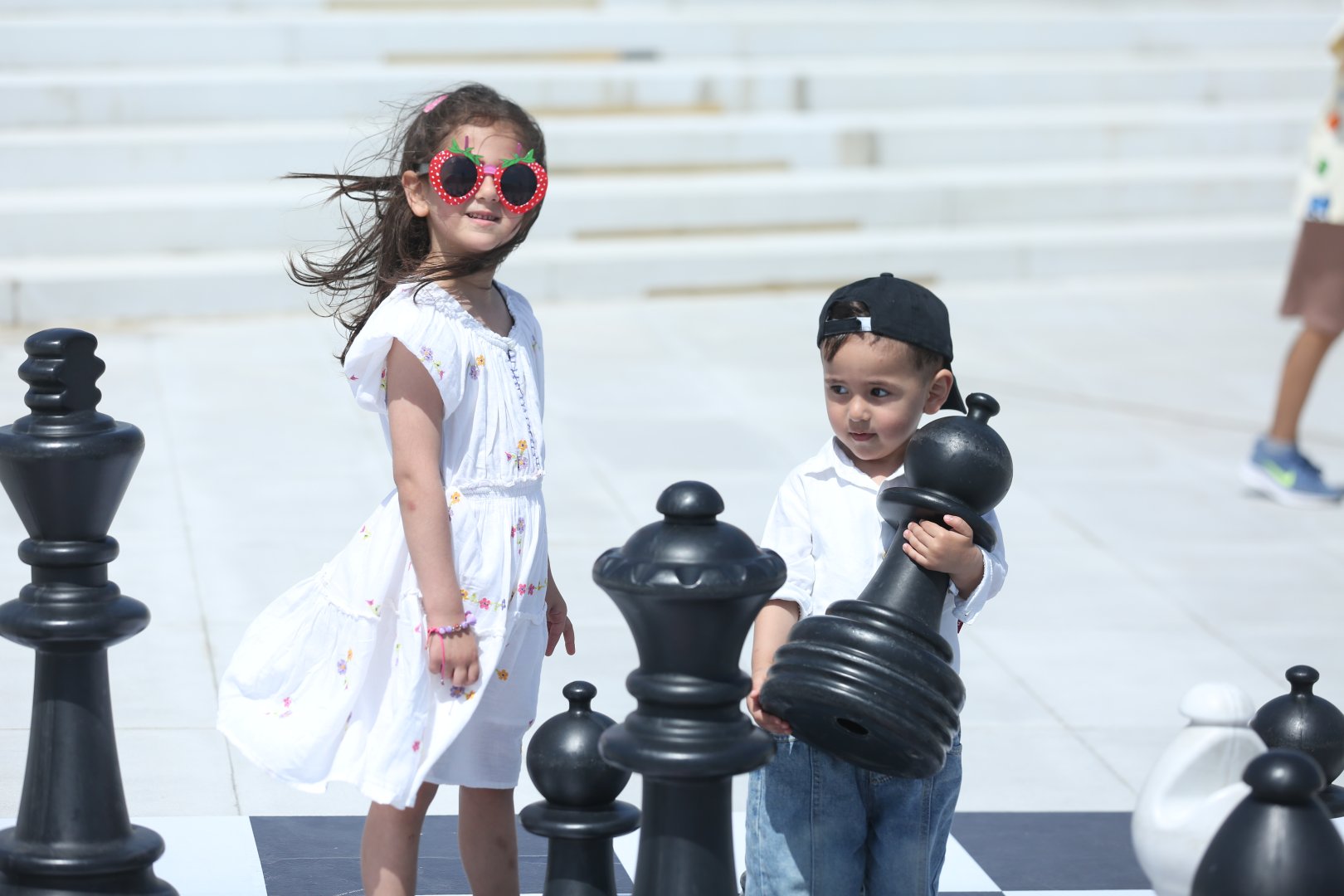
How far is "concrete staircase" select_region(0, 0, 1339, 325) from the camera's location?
30.2 ft

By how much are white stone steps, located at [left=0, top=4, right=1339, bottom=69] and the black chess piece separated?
8.48 m

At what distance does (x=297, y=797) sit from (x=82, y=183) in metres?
6.41

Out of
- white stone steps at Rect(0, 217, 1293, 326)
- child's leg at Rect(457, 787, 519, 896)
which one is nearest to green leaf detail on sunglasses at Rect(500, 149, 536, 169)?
child's leg at Rect(457, 787, 519, 896)

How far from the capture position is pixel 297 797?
12.5 ft

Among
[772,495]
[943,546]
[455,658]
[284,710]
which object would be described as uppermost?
[943,546]

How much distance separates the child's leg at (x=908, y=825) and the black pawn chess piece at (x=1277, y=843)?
0.78 metres

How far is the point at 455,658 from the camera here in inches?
113

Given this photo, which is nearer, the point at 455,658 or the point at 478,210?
the point at 455,658

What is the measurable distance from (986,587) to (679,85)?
27.2ft

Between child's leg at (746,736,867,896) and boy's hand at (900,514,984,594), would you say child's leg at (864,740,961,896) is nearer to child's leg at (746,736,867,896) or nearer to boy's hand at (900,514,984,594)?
child's leg at (746,736,867,896)

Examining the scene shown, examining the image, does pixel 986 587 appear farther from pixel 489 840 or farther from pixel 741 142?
pixel 741 142

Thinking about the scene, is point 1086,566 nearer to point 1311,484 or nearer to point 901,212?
point 1311,484

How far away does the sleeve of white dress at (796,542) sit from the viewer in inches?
112

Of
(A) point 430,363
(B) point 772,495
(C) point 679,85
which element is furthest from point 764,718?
(C) point 679,85
